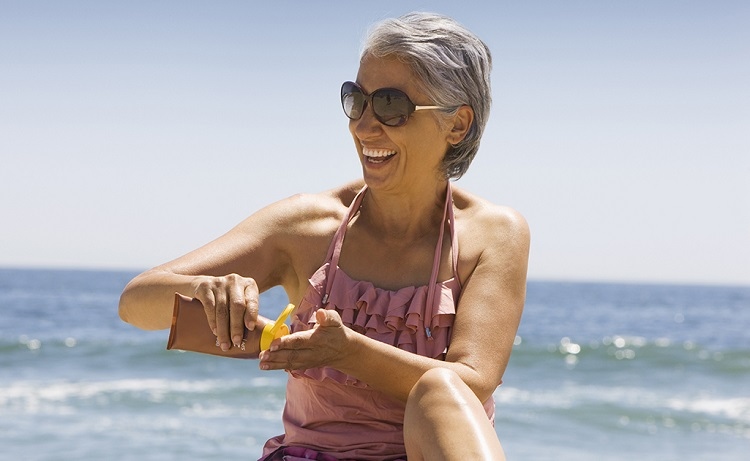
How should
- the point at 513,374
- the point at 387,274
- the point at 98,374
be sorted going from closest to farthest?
the point at 387,274 → the point at 98,374 → the point at 513,374

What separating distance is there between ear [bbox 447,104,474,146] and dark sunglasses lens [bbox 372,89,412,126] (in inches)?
7.8

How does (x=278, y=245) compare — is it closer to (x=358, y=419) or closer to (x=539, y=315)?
(x=358, y=419)

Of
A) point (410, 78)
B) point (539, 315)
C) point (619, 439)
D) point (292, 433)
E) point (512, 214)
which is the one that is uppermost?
point (410, 78)

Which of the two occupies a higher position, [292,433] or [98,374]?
[292,433]

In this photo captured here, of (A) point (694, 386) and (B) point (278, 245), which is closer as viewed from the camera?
(B) point (278, 245)

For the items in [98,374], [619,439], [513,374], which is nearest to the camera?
[619,439]

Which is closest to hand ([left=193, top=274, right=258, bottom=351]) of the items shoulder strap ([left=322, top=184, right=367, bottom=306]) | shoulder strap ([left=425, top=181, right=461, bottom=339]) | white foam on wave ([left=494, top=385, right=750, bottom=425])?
shoulder strap ([left=322, top=184, right=367, bottom=306])

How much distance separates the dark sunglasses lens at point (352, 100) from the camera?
3.04 metres

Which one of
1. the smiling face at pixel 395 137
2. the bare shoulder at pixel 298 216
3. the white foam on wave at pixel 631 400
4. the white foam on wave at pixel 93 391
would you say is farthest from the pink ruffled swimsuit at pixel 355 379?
the white foam on wave at pixel 631 400

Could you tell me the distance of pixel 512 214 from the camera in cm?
318

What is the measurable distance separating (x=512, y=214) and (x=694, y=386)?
13.6 meters

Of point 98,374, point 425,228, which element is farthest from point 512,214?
point 98,374

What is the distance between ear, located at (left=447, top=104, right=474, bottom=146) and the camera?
10.3ft

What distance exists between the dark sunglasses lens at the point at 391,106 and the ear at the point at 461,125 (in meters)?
0.20
